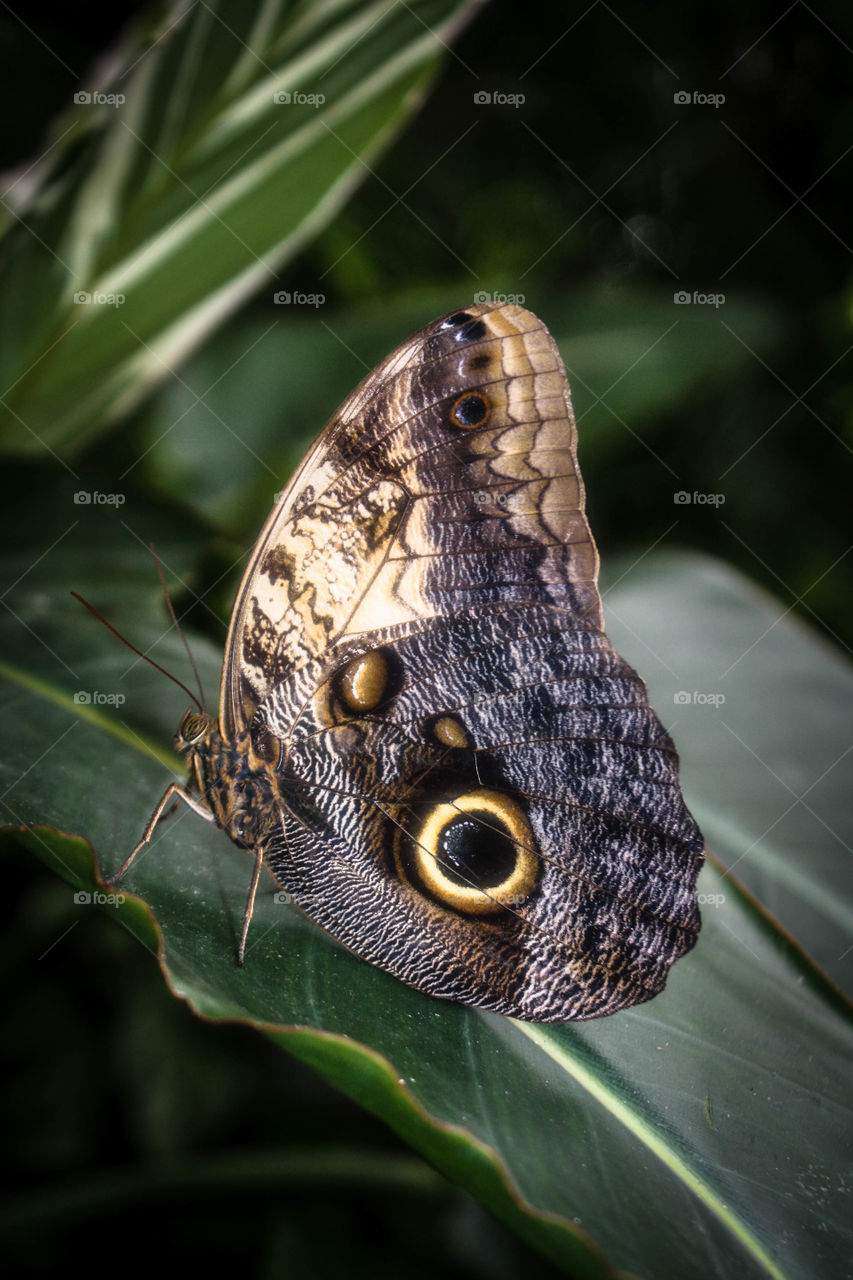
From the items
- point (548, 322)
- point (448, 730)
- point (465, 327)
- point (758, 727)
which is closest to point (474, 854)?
point (448, 730)

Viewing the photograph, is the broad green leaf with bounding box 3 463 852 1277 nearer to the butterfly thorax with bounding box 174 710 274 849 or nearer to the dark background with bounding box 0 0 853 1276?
the butterfly thorax with bounding box 174 710 274 849

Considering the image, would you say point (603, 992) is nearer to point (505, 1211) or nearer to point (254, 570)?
point (505, 1211)

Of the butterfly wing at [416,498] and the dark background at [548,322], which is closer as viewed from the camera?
the butterfly wing at [416,498]

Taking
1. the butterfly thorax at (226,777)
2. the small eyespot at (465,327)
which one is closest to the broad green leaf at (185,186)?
the small eyespot at (465,327)

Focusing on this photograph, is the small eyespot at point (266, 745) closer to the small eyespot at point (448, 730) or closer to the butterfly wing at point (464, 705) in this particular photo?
the butterfly wing at point (464, 705)

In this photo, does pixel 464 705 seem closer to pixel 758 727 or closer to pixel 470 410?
pixel 470 410

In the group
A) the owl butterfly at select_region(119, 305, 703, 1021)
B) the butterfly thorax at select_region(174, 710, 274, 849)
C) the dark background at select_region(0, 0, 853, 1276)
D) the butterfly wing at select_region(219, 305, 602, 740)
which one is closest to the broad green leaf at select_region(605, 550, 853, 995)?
the dark background at select_region(0, 0, 853, 1276)

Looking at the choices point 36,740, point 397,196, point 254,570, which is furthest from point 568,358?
point 36,740

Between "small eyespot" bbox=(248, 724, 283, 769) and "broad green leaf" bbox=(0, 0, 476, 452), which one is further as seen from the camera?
"broad green leaf" bbox=(0, 0, 476, 452)
